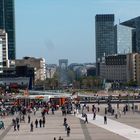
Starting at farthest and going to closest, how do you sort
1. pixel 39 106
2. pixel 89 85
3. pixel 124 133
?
pixel 89 85, pixel 39 106, pixel 124 133

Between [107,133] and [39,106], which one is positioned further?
[39,106]

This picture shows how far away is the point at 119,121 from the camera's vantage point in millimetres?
54938

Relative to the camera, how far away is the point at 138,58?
188 m

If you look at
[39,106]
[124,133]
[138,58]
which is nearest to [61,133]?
[124,133]

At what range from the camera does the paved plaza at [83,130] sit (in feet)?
138

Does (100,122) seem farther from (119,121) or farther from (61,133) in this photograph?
(61,133)

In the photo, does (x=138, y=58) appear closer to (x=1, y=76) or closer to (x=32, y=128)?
(x=1, y=76)

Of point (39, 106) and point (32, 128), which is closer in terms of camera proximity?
point (32, 128)

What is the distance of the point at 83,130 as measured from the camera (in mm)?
47344

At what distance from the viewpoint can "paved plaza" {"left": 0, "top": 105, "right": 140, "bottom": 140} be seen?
41969 millimetres

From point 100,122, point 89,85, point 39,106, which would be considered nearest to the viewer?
point 100,122

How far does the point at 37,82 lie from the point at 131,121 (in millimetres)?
132993

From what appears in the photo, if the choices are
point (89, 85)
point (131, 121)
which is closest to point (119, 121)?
point (131, 121)

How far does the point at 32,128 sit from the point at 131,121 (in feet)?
37.6
